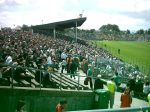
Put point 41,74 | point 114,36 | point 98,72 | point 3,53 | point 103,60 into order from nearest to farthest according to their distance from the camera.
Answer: point 41,74 → point 3,53 → point 98,72 → point 103,60 → point 114,36

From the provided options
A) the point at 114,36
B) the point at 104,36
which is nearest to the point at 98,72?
the point at 104,36

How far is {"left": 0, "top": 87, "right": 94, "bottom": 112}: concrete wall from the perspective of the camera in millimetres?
13500

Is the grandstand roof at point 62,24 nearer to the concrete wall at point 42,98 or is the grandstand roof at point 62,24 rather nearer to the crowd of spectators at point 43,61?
the crowd of spectators at point 43,61

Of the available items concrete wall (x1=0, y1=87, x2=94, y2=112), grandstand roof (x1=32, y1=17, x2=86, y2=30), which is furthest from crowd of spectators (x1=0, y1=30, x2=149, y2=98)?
grandstand roof (x1=32, y1=17, x2=86, y2=30)

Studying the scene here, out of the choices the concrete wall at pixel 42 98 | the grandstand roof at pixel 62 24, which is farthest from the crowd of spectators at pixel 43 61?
the grandstand roof at pixel 62 24

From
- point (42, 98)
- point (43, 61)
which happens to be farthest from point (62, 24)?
point (42, 98)

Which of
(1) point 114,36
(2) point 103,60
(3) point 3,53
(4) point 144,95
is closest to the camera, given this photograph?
(3) point 3,53

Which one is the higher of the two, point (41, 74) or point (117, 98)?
point (41, 74)

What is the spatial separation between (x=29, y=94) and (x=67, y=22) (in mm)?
39829

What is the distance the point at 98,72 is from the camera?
2764 centimetres

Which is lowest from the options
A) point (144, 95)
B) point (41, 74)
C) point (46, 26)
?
point (144, 95)

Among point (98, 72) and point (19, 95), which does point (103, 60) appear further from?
point (19, 95)

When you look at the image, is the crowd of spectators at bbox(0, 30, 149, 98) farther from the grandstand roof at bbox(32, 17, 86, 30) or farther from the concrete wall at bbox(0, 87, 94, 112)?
the grandstand roof at bbox(32, 17, 86, 30)

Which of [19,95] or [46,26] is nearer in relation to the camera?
[19,95]
